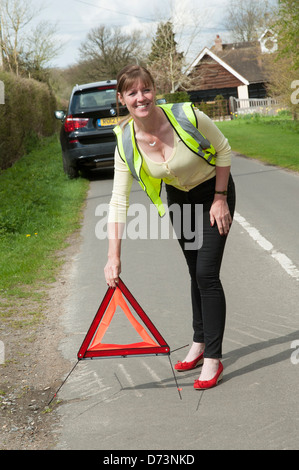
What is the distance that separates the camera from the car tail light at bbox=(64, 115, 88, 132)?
605 inches

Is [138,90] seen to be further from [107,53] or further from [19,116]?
[107,53]

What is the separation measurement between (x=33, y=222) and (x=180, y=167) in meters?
7.22

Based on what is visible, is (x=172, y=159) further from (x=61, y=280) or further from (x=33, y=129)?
(x=33, y=129)

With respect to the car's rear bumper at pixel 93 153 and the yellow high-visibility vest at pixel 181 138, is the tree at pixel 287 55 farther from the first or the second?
the yellow high-visibility vest at pixel 181 138

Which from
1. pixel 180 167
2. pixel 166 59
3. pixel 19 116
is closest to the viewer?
pixel 180 167

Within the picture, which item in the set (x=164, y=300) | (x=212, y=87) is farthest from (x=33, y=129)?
(x=212, y=87)

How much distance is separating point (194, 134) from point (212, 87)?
221 feet

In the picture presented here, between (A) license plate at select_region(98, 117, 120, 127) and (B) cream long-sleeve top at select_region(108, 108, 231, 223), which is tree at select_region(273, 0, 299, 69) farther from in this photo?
(B) cream long-sleeve top at select_region(108, 108, 231, 223)

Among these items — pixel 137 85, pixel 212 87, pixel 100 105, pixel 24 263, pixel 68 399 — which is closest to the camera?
pixel 137 85

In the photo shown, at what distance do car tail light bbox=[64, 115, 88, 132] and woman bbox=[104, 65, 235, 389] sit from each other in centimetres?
1125

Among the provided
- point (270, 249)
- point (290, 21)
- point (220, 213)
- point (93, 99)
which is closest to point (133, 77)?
point (220, 213)

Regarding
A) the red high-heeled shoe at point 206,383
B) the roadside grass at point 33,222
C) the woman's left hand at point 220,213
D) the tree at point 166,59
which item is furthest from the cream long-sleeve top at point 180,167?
the tree at point 166,59

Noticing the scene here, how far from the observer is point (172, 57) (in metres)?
70.3

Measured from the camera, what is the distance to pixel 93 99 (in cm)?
1551
